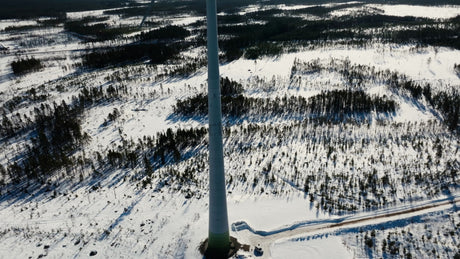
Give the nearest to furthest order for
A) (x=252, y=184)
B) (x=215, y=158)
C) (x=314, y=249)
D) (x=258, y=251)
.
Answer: (x=215, y=158)
(x=258, y=251)
(x=314, y=249)
(x=252, y=184)

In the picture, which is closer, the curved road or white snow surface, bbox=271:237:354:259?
white snow surface, bbox=271:237:354:259

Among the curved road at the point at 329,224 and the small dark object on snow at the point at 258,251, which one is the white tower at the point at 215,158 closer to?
the small dark object on snow at the point at 258,251

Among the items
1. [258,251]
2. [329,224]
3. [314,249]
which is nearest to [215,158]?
[258,251]

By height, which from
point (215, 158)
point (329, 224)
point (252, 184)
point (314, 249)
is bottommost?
point (314, 249)

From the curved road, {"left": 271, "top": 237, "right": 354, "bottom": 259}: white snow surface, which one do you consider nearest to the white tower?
the curved road

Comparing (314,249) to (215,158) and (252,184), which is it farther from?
(215,158)

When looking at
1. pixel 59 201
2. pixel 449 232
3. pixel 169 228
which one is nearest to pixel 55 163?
pixel 59 201

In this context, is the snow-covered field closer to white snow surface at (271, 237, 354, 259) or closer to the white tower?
white snow surface at (271, 237, 354, 259)
